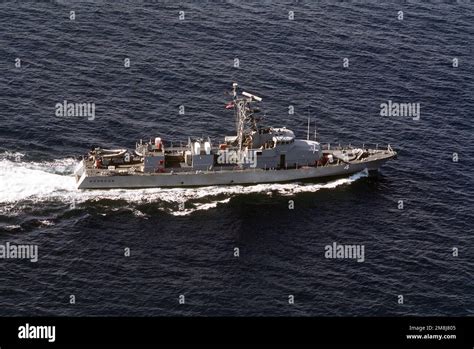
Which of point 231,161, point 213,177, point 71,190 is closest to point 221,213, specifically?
point 213,177

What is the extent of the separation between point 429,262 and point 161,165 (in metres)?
53.0

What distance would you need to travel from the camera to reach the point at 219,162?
169 metres

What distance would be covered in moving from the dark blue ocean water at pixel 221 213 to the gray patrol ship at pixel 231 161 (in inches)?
108

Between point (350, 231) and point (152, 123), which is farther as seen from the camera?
point (152, 123)

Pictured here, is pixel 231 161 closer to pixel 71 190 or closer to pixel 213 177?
pixel 213 177

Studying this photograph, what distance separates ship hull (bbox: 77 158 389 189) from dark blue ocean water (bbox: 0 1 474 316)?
7.31 ft

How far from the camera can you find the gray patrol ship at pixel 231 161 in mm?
165375

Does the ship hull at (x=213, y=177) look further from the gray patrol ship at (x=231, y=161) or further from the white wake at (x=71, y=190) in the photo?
the white wake at (x=71, y=190)

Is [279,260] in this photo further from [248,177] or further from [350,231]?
[248,177]

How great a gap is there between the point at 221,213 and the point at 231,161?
14.8 metres

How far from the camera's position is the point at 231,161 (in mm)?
169250

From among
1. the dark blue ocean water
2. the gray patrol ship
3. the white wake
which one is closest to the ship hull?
the gray patrol ship

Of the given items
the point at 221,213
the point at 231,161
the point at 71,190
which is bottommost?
the point at 221,213
